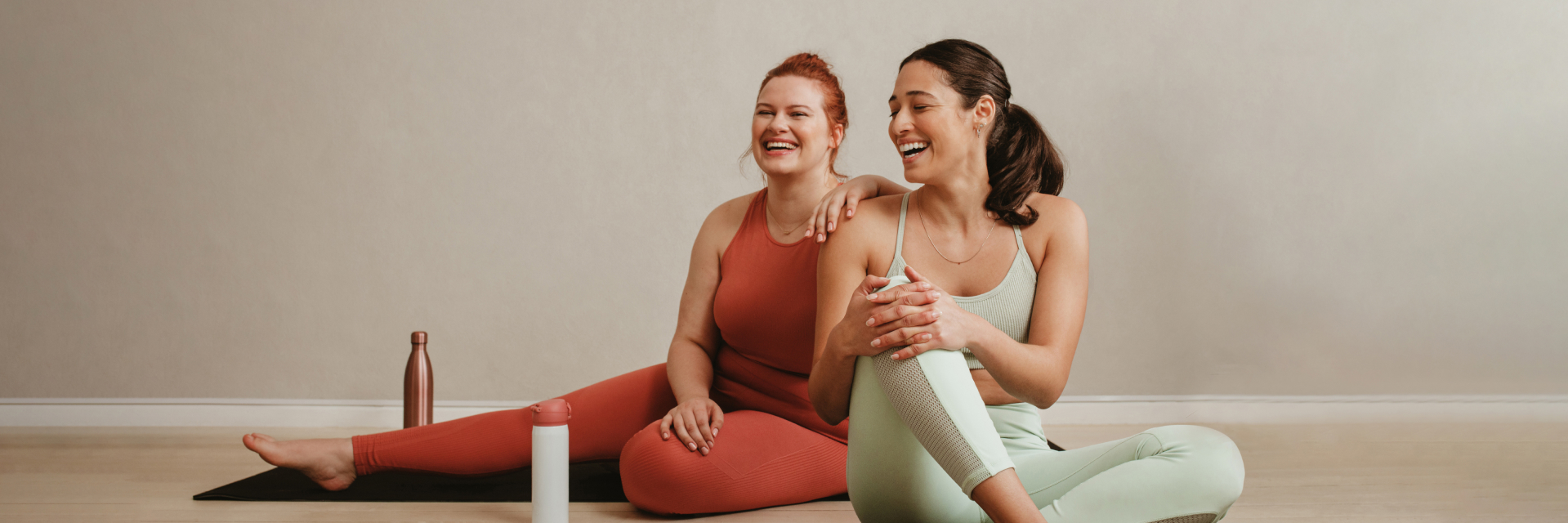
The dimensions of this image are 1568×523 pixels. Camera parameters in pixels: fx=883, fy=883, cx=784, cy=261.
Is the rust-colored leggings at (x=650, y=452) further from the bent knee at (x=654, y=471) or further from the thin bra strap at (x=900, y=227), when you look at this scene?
the thin bra strap at (x=900, y=227)

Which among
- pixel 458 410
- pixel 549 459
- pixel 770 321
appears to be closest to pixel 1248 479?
pixel 770 321

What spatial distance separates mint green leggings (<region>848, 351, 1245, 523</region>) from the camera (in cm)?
102

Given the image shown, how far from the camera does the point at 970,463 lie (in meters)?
1.00

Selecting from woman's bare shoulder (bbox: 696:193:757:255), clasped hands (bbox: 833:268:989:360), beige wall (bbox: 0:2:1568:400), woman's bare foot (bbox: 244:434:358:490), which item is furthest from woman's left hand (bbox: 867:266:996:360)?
beige wall (bbox: 0:2:1568:400)

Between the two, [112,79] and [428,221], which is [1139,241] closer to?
[428,221]

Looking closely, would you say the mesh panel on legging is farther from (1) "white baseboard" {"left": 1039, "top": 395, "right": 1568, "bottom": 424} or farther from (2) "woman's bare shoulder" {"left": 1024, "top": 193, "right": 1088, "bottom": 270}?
(1) "white baseboard" {"left": 1039, "top": 395, "right": 1568, "bottom": 424}

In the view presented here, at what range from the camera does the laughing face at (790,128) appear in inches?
63.5

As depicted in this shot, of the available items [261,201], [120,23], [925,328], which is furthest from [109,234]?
[925,328]

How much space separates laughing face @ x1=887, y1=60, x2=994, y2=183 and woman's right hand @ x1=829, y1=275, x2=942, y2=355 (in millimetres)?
264

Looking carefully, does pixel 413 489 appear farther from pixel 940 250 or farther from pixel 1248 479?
pixel 1248 479

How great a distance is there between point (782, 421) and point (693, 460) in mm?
192

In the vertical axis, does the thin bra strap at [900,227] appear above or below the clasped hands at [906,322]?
above

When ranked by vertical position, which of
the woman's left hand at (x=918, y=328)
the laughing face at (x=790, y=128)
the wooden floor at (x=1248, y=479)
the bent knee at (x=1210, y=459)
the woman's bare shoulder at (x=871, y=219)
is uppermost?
the laughing face at (x=790, y=128)

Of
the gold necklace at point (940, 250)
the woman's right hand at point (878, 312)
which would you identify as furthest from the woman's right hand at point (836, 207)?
the woman's right hand at point (878, 312)
